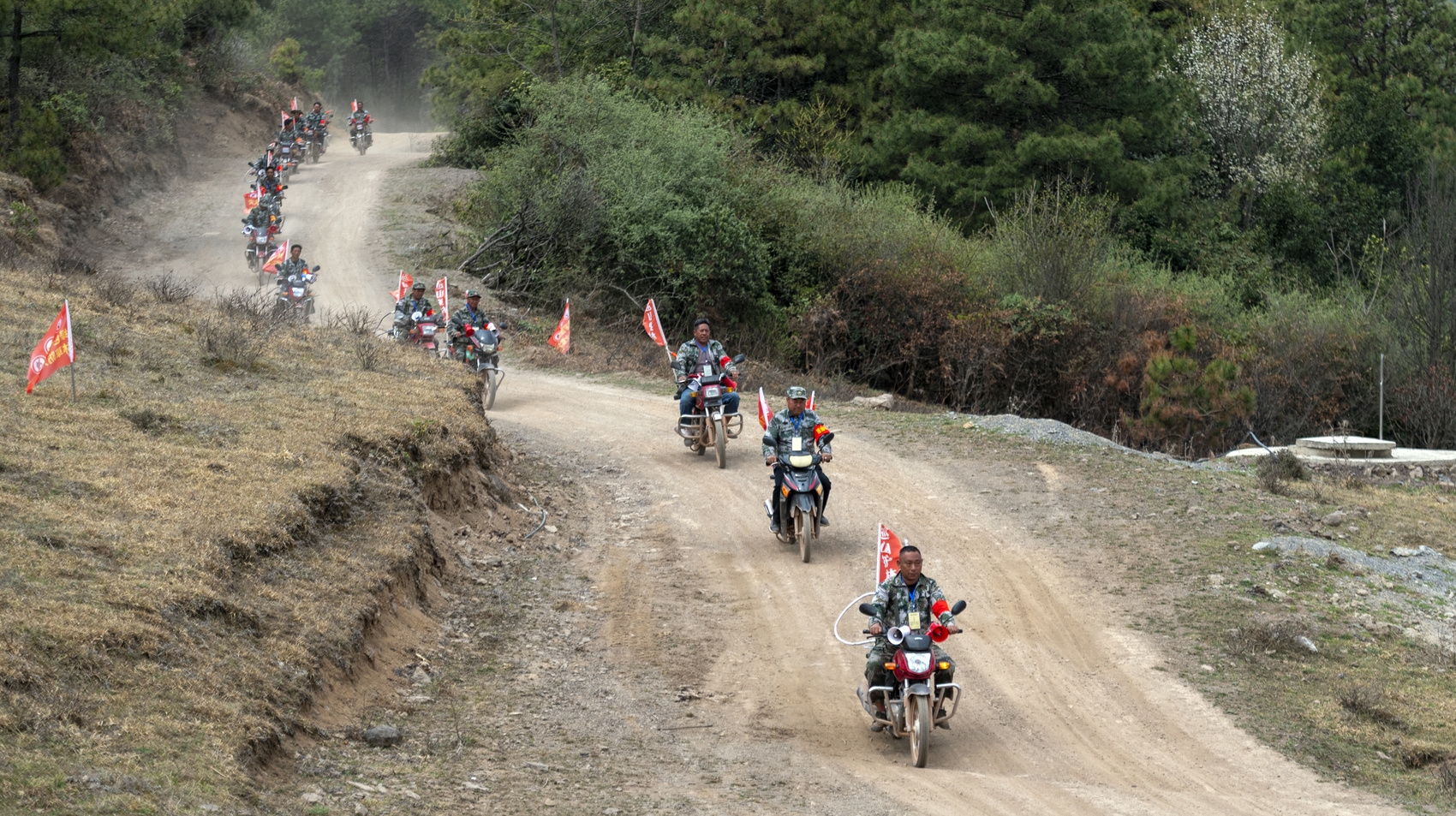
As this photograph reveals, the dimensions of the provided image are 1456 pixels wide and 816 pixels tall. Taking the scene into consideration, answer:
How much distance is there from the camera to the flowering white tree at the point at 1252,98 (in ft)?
176

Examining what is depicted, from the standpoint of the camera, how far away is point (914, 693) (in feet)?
33.5

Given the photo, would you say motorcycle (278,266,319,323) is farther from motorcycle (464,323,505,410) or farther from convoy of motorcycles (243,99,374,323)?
motorcycle (464,323,505,410)

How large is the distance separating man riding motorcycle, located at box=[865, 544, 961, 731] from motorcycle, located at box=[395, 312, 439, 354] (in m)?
15.8

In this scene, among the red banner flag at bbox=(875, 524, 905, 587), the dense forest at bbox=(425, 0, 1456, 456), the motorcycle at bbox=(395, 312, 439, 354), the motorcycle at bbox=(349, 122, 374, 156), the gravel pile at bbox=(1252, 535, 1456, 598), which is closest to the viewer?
the red banner flag at bbox=(875, 524, 905, 587)

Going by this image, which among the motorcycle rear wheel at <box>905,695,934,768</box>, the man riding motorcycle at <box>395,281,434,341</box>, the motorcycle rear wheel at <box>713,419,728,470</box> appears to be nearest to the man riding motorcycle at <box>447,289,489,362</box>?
the man riding motorcycle at <box>395,281,434,341</box>

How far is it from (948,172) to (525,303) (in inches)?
645

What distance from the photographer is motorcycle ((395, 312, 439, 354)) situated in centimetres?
2491

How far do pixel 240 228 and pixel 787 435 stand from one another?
111 ft

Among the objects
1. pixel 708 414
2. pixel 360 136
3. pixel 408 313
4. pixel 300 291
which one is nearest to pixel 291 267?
pixel 300 291

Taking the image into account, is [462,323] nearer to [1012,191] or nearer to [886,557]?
[886,557]

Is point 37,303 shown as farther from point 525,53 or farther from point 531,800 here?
point 525,53

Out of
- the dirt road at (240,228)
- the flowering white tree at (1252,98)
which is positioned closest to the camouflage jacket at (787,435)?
the dirt road at (240,228)

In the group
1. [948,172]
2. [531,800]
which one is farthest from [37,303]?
[948,172]

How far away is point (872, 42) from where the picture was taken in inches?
1991
